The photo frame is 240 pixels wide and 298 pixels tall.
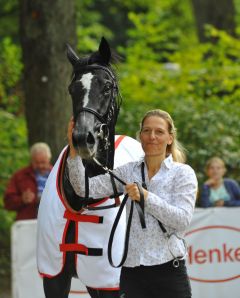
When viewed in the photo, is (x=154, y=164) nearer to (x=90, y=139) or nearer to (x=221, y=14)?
(x=90, y=139)

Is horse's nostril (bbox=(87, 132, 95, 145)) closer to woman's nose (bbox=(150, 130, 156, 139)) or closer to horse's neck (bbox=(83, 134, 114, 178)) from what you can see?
woman's nose (bbox=(150, 130, 156, 139))

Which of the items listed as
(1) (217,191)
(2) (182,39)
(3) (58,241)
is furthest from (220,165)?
(2) (182,39)

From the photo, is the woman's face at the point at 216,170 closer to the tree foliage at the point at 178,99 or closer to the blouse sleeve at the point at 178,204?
the tree foliage at the point at 178,99

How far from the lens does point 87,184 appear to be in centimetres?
491

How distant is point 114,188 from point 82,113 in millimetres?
529

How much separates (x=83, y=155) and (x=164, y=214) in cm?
58

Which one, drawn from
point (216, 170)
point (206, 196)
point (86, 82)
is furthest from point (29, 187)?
point (86, 82)

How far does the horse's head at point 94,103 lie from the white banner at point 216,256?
275cm

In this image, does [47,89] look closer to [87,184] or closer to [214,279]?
[214,279]

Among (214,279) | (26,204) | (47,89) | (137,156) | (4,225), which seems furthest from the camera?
(4,225)

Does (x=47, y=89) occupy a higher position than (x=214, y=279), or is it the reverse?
(x=47, y=89)

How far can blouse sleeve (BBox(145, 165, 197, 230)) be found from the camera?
4.41 meters

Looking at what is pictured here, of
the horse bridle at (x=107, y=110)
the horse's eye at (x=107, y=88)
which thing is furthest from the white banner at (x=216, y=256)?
the horse's eye at (x=107, y=88)

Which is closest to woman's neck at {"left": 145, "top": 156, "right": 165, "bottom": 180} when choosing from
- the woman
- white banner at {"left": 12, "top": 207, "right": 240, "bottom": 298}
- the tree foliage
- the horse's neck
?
the woman
